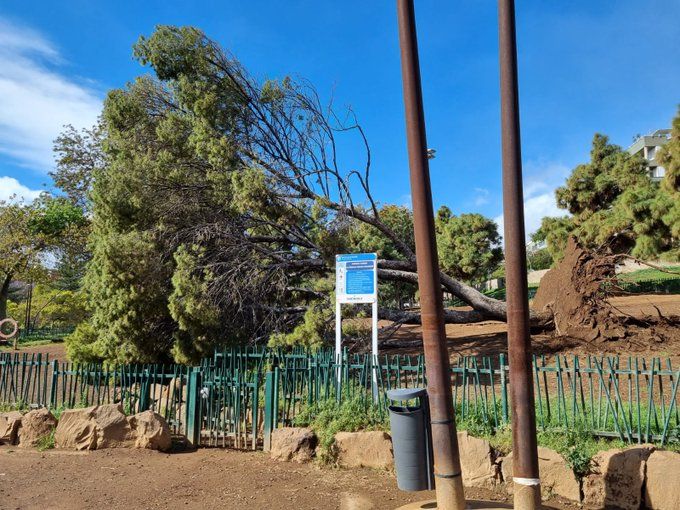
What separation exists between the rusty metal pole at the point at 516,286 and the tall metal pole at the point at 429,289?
0.51 metres

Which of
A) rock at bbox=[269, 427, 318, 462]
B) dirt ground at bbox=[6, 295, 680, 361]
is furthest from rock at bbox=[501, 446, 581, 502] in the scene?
dirt ground at bbox=[6, 295, 680, 361]

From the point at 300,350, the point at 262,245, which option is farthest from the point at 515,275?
the point at 262,245

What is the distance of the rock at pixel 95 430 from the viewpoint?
301 inches

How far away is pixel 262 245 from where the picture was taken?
1409 centimetres

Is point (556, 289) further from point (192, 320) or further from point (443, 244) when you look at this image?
point (443, 244)

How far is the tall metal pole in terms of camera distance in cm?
450

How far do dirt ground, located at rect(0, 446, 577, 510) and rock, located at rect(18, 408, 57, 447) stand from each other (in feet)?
1.69

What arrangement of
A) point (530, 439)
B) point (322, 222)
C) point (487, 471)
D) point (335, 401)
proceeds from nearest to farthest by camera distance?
point (530, 439), point (487, 471), point (335, 401), point (322, 222)

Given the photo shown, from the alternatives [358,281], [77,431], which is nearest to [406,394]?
[358,281]

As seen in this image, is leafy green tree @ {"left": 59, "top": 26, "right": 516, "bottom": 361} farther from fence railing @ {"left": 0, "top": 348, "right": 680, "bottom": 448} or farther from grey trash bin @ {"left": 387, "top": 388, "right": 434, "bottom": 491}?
grey trash bin @ {"left": 387, "top": 388, "right": 434, "bottom": 491}

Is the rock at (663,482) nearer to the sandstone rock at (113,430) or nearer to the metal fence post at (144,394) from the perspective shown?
the sandstone rock at (113,430)

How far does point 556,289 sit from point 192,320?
8.98 meters

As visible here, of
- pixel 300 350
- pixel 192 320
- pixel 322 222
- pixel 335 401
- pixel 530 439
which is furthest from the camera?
pixel 322 222

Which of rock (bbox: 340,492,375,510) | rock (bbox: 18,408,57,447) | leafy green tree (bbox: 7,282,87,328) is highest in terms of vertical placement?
leafy green tree (bbox: 7,282,87,328)
